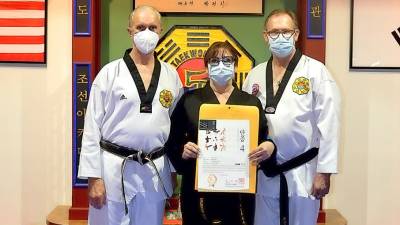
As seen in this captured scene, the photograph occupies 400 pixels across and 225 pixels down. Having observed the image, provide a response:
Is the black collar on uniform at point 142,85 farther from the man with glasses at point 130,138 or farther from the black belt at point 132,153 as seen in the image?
the black belt at point 132,153

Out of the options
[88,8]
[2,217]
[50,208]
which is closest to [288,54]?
[88,8]

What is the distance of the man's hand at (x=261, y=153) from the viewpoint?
7.82ft

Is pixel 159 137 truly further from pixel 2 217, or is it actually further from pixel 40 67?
pixel 2 217

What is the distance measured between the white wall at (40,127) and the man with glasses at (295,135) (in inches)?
72.8

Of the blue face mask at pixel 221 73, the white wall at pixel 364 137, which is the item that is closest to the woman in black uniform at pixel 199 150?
the blue face mask at pixel 221 73

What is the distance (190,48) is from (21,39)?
1.29 metres

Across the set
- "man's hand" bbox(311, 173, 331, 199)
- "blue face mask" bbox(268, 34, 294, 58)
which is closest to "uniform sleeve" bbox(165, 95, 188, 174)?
"blue face mask" bbox(268, 34, 294, 58)

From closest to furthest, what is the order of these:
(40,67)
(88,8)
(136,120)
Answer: (136,120), (88,8), (40,67)

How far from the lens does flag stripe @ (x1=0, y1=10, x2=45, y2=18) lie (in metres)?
3.85

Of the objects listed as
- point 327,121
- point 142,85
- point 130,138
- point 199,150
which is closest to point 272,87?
point 327,121

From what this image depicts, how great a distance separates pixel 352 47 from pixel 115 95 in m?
2.08

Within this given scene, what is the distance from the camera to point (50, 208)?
3.95 meters

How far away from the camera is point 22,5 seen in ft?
12.7

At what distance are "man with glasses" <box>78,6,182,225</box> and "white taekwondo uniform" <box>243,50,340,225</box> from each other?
1.75ft
